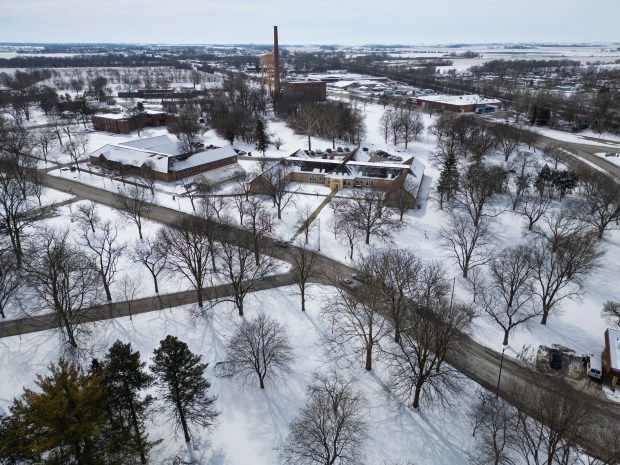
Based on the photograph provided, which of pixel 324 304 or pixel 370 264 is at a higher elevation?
pixel 370 264

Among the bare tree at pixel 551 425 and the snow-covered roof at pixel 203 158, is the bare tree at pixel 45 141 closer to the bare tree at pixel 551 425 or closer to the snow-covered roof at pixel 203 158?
the snow-covered roof at pixel 203 158

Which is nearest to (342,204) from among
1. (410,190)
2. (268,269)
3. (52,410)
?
(410,190)

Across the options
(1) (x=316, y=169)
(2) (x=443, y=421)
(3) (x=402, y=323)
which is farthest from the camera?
(1) (x=316, y=169)

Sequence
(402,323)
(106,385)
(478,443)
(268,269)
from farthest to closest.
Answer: (268,269) → (402,323) → (478,443) → (106,385)

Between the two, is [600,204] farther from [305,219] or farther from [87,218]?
[87,218]

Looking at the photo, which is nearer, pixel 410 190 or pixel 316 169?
pixel 410 190

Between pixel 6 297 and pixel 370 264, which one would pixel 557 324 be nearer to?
pixel 370 264
